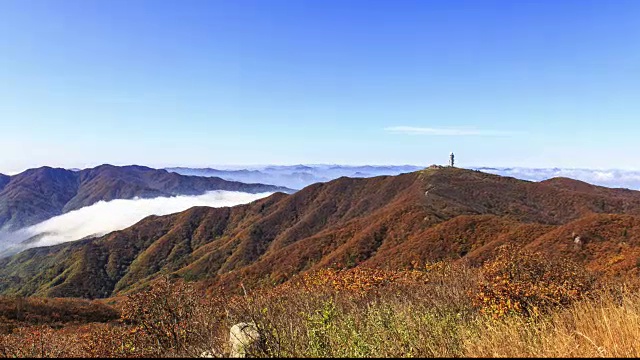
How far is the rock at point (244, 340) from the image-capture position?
216 inches

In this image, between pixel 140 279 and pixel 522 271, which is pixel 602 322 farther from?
pixel 140 279

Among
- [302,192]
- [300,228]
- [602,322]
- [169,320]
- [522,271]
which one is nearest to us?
[602,322]

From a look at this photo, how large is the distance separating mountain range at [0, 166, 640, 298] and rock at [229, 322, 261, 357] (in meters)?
19.1

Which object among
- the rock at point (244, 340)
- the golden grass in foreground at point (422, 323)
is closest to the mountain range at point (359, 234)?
the golden grass in foreground at point (422, 323)

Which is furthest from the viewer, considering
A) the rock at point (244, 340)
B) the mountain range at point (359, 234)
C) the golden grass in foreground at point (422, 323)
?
the mountain range at point (359, 234)

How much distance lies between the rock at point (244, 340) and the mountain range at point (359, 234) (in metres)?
19.1

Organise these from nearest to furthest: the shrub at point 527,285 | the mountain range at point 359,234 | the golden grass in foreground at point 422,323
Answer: the golden grass in foreground at point 422,323 → the shrub at point 527,285 → the mountain range at point 359,234

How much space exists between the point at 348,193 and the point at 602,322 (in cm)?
11625

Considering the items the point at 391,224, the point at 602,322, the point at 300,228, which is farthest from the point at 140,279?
the point at 602,322

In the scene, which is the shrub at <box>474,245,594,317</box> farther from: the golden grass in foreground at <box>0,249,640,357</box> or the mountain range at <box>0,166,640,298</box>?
the mountain range at <box>0,166,640,298</box>

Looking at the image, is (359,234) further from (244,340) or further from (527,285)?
(244,340)

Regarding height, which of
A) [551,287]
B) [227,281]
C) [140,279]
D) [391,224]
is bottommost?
[140,279]

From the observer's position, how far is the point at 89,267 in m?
125

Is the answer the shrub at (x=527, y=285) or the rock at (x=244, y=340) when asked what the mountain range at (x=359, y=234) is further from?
the rock at (x=244, y=340)
